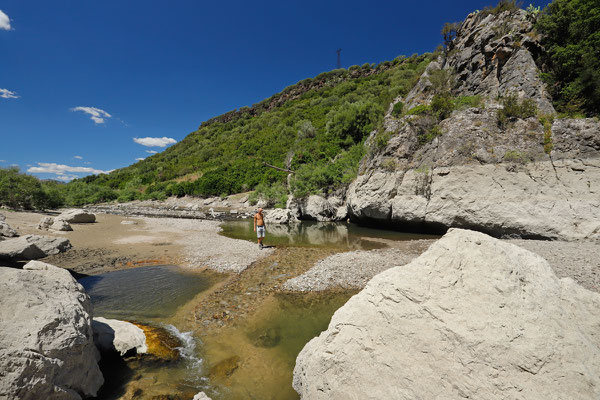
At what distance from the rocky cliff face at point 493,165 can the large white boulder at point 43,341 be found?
18.0m

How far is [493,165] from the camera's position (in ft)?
47.9

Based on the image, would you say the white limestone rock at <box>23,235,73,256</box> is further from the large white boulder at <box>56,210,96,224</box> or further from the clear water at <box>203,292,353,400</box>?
the clear water at <box>203,292,353,400</box>

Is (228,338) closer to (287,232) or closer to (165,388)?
(165,388)

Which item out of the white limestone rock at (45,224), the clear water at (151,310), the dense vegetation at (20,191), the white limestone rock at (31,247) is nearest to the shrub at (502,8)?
the clear water at (151,310)

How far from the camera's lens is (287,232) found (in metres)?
21.5

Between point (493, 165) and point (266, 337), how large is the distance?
54.4 ft

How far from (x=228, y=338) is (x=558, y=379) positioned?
6411 millimetres

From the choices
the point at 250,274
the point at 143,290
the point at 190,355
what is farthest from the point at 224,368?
the point at 143,290

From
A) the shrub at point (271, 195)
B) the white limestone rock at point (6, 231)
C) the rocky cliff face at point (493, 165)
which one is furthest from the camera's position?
the shrub at point (271, 195)

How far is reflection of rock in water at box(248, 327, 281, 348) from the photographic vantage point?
20.2ft

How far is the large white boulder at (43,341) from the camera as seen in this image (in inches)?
130

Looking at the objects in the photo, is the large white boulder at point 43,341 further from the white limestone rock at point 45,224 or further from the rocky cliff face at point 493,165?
the white limestone rock at point 45,224

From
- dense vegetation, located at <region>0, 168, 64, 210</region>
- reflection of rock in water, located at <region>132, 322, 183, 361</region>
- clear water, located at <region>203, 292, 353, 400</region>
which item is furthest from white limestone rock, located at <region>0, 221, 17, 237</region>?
dense vegetation, located at <region>0, 168, 64, 210</region>

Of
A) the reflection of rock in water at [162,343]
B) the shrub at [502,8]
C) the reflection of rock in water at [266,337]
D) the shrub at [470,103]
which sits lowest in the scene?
the reflection of rock in water at [266,337]
